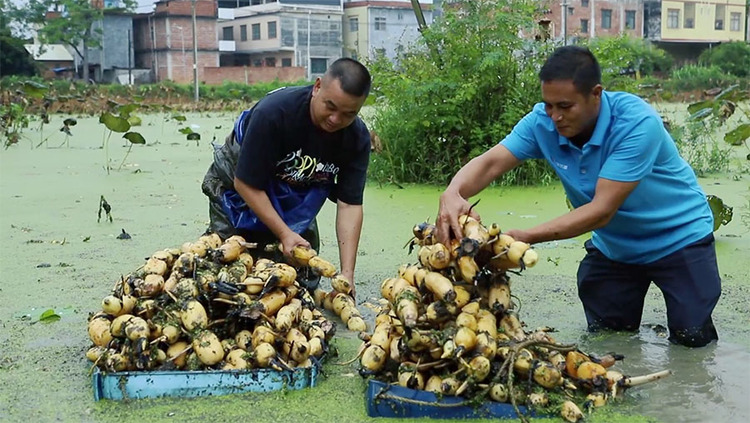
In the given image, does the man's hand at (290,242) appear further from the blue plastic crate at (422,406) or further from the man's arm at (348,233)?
the blue plastic crate at (422,406)

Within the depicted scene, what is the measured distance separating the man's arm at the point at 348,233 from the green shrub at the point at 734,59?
2848 centimetres

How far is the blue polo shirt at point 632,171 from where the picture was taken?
3137mm

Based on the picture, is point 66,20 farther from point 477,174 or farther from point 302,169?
point 477,174

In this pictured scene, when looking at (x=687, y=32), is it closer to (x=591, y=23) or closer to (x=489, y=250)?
(x=591, y=23)

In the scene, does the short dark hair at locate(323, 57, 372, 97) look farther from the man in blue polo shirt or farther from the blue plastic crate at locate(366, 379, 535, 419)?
the blue plastic crate at locate(366, 379, 535, 419)

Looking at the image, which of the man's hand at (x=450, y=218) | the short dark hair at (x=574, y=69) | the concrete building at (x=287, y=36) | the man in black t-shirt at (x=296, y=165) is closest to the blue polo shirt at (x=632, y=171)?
the short dark hair at (x=574, y=69)

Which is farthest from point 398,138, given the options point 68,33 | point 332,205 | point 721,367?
point 68,33

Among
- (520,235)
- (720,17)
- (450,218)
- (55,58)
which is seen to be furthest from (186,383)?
(720,17)

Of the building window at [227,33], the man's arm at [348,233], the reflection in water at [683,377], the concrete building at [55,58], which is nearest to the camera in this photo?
the reflection in water at [683,377]

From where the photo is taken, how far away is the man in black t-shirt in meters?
3.65

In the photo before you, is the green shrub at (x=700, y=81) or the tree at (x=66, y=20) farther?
the tree at (x=66, y=20)

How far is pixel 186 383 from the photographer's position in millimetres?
2955

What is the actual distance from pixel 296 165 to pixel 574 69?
1.46 m

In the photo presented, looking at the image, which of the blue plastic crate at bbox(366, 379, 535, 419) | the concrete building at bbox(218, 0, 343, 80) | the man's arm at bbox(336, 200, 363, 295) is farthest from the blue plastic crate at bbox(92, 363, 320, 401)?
the concrete building at bbox(218, 0, 343, 80)
